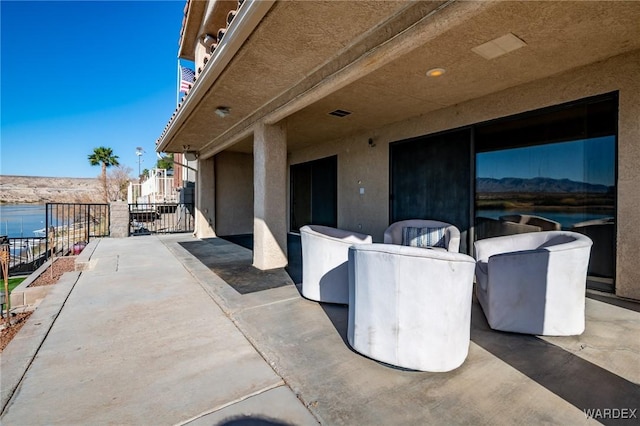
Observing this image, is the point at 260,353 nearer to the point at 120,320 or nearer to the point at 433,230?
the point at 120,320

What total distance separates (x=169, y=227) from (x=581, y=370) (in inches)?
516

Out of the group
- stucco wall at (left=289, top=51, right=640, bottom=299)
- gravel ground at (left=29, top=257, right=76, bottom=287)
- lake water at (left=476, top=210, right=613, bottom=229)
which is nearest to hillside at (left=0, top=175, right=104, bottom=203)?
gravel ground at (left=29, top=257, right=76, bottom=287)

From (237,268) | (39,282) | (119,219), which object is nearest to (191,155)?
(119,219)

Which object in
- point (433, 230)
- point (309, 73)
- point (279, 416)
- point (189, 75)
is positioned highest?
point (189, 75)

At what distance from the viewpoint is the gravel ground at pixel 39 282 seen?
109 inches

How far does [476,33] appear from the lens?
2.62 metres

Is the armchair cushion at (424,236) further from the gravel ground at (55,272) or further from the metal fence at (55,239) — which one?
the metal fence at (55,239)

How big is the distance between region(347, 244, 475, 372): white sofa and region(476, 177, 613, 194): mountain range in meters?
2.89

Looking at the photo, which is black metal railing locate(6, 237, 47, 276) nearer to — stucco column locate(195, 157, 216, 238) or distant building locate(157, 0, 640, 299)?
stucco column locate(195, 157, 216, 238)

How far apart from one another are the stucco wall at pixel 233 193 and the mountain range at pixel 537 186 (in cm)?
693

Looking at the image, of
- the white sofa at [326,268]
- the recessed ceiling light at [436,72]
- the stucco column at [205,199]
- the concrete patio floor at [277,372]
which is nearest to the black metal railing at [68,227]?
the stucco column at [205,199]

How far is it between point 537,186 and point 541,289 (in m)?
2.19

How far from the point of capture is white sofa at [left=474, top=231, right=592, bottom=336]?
2.41 m

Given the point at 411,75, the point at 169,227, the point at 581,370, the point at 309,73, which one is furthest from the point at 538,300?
the point at 169,227
